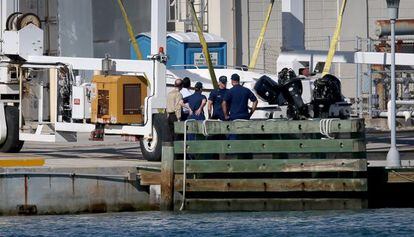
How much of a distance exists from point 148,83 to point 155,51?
21.7 inches

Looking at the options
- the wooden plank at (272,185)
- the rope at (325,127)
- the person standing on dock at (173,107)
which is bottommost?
the wooden plank at (272,185)

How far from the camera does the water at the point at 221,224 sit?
20.5m

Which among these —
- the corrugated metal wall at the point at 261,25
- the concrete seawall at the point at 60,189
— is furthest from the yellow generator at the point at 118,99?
the corrugated metal wall at the point at 261,25

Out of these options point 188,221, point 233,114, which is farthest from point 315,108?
point 188,221

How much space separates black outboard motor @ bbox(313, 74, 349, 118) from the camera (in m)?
25.3

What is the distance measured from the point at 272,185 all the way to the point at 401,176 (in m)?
1.88

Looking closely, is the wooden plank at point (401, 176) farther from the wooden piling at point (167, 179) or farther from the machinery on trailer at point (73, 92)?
the machinery on trailer at point (73, 92)

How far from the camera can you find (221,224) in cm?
2136

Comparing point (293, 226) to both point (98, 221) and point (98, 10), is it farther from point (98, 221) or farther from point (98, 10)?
point (98, 10)

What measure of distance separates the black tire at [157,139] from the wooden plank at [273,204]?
2.52 meters

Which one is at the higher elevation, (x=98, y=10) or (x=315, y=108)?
(x=98, y=10)

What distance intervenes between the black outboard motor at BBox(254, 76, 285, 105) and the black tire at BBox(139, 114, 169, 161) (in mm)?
1667

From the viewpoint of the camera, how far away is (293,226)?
21016 millimetres

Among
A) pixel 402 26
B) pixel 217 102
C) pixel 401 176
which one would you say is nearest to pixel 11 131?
pixel 217 102
